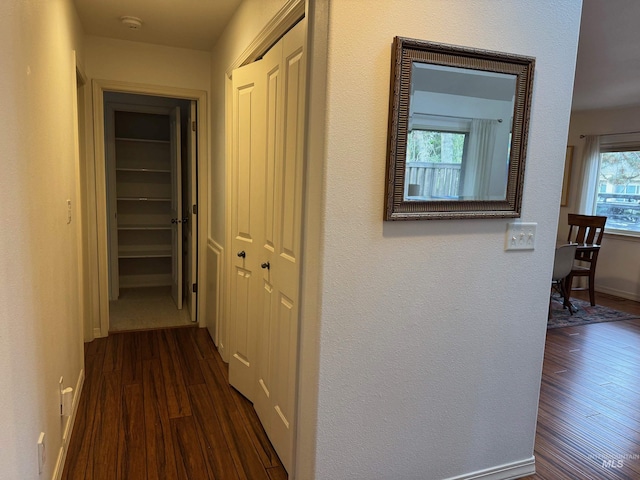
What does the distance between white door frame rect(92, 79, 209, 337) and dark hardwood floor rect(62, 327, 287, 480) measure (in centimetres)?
54

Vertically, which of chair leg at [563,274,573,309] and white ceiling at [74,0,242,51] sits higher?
white ceiling at [74,0,242,51]

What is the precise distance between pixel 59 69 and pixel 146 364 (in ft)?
6.51

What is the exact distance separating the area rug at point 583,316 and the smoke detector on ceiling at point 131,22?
4340 mm

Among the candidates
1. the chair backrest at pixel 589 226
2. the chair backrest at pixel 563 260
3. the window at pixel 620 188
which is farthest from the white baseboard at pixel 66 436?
the window at pixel 620 188

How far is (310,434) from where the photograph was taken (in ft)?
5.74

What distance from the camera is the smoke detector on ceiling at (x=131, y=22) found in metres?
2.99

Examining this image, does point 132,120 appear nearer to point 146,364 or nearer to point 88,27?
point 88,27

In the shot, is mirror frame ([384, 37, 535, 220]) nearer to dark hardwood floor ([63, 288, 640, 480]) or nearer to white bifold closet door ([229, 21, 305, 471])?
white bifold closet door ([229, 21, 305, 471])

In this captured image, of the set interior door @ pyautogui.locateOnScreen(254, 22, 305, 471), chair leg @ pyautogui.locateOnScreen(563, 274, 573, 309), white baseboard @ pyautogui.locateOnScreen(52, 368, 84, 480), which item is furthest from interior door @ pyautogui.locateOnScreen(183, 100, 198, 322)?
chair leg @ pyautogui.locateOnScreen(563, 274, 573, 309)

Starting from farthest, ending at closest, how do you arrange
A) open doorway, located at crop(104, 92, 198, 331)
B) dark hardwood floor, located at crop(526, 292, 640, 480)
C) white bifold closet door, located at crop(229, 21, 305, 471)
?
1. open doorway, located at crop(104, 92, 198, 331)
2. dark hardwood floor, located at crop(526, 292, 640, 480)
3. white bifold closet door, located at crop(229, 21, 305, 471)

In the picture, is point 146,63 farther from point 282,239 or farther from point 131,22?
point 282,239

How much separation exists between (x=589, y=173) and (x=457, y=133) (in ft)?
17.6

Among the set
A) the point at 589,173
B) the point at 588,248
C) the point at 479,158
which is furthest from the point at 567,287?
the point at 479,158

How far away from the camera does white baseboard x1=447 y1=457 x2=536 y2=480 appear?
6.66 feet
